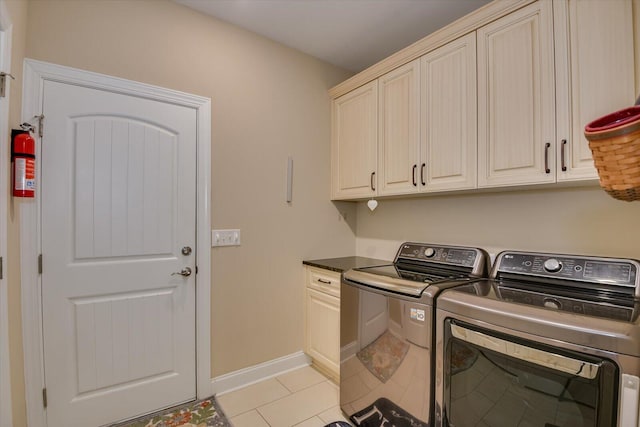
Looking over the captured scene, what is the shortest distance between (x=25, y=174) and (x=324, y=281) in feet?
6.09

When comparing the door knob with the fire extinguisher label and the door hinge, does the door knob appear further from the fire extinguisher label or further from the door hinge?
the door hinge

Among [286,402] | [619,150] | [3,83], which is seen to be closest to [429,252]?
[619,150]

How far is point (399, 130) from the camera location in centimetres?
218

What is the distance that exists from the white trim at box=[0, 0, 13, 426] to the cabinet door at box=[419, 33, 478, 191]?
2139mm

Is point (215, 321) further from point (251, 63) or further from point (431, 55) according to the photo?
point (431, 55)

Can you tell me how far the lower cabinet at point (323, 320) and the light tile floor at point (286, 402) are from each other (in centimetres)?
16

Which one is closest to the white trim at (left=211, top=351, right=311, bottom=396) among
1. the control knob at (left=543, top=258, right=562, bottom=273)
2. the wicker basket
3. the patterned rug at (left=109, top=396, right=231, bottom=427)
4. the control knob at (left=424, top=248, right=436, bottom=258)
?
the patterned rug at (left=109, top=396, right=231, bottom=427)

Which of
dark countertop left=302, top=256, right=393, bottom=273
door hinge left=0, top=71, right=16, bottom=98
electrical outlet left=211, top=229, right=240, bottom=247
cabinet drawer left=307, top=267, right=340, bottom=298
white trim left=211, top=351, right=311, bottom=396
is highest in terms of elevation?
door hinge left=0, top=71, right=16, bottom=98

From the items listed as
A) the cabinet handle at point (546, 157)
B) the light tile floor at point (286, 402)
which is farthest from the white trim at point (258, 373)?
the cabinet handle at point (546, 157)

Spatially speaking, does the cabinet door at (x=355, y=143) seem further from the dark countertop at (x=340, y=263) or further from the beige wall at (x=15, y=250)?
the beige wall at (x=15, y=250)

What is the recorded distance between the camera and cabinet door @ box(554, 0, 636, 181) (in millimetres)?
1264

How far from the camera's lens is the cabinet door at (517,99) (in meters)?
1.48

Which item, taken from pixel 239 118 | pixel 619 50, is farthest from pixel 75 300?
pixel 619 50

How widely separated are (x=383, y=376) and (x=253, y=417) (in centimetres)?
91
